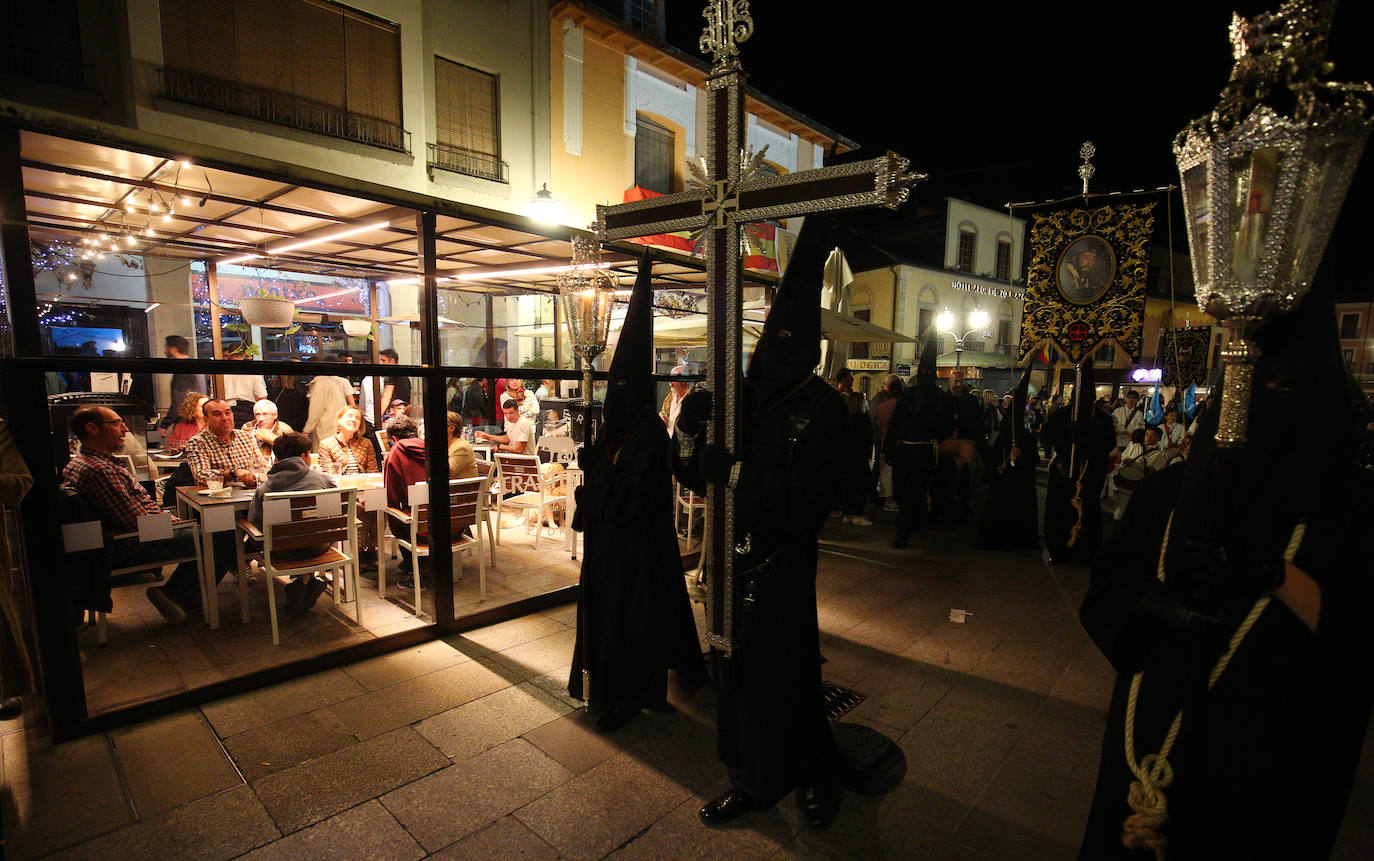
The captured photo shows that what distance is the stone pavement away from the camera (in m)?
2.62

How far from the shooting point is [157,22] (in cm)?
674

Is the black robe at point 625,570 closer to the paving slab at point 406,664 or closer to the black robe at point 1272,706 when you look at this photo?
the paving slab at point 406,664

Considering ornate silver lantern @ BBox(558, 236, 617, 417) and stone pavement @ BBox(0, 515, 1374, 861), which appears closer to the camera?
stone pavement @ BBox(0, 515, 1374, 861)

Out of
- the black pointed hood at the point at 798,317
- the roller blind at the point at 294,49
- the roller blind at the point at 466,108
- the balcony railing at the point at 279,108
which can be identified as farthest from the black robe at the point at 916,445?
the roller blind at the point at 294,49

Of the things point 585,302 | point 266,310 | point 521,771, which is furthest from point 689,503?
point 266,310

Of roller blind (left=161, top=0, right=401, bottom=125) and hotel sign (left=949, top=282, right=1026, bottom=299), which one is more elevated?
roller blind (left=161, top=0, right=401, bottom=125)

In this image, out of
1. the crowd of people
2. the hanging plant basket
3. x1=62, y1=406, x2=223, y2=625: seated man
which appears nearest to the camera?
x1=62, y1=406, x2=223, y2=625: seated man

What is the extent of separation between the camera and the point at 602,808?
111 inches

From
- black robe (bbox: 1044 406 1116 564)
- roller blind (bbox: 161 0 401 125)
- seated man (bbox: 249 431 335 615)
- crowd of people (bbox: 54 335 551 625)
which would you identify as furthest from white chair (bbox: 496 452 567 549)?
black robe (bbox: 1044 406 1116 564)

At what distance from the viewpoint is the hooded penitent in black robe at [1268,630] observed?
Result: 1.45 metres

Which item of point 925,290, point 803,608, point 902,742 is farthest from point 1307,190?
point 925,290

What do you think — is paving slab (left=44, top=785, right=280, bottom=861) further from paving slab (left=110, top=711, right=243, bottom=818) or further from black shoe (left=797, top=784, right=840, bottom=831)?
black shoe (left=797, top=784, right=840, bottom=831)

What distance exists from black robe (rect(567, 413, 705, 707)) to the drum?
5919 millimetres

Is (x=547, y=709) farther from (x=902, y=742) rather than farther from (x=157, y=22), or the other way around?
(x=157, y=22)
